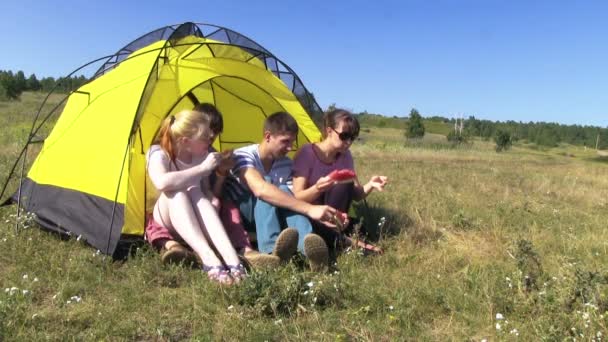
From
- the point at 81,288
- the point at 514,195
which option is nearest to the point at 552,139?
the point at 514,195

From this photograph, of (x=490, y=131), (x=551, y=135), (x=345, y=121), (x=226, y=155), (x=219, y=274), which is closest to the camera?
(x=219, y=274)

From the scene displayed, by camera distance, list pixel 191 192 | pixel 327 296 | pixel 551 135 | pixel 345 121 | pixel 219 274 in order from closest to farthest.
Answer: pixel 327 296, pixel 219 274, pixel 191 192, pixel 345 121, pixel 551 135

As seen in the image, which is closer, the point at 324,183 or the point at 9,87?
the point at 324,183

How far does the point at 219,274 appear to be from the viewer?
3729 millimetres

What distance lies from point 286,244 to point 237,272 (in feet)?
1.38

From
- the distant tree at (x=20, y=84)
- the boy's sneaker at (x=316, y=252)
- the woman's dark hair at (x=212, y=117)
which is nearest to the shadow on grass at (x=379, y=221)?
the boy's sneaker at (x=316, y=252)

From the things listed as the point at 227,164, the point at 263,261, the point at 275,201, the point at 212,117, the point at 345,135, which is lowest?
the point at 263,261

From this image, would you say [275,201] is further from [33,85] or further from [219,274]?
[33,85]

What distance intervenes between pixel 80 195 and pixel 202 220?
152 centimetres

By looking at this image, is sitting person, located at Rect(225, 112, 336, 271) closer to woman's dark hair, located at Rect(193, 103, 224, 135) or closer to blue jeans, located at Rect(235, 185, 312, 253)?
blue jeans, located at Rect(235, 185, 312, 253)

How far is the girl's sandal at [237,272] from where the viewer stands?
363cm

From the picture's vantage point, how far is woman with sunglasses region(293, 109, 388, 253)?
4562mm

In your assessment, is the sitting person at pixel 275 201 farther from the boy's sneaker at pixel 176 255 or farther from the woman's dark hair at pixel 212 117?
the boy's sneaker at pixel 176 255

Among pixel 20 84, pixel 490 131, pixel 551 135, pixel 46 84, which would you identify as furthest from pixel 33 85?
pixel 551 135
